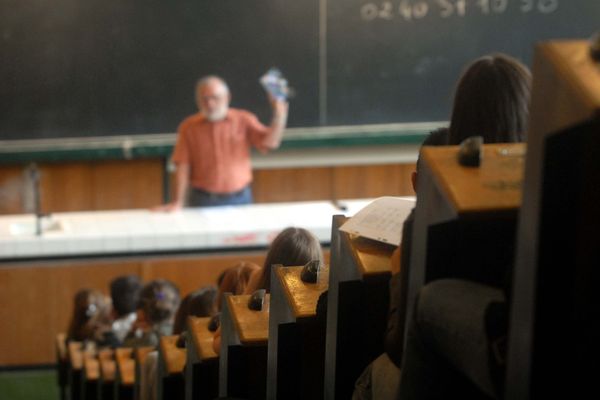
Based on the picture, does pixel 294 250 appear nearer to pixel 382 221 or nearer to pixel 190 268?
pixel 382 221

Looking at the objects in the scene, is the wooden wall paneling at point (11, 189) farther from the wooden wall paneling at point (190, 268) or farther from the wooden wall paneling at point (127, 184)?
the wooden wall paneling at point (190, 268)

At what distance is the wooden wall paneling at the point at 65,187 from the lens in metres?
6.41

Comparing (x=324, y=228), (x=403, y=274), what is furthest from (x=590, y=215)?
(x=324, y=228)

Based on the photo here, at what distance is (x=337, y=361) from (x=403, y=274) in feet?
1.20

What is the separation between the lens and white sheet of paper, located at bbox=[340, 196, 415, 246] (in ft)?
5.12

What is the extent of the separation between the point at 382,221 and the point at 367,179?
520 cm

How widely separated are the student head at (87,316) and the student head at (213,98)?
174cm

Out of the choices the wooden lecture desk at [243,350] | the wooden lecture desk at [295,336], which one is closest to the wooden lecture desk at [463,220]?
the wooden lecture desk at [295,336]

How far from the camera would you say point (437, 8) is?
6.56 meters

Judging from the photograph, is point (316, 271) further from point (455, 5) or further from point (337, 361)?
point (455, 5)

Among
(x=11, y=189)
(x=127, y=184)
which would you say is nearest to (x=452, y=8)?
(x=127, y=184)

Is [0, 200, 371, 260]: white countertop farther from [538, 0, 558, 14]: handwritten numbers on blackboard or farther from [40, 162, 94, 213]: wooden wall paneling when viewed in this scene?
[538, 0, 558, 14]: handwritten numbers on blackboard

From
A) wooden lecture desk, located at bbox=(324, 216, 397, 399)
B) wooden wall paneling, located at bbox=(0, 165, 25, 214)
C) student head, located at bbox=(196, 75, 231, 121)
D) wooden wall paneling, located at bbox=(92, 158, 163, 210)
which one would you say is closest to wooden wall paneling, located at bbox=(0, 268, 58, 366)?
Answer: wooden wall paneling, located at bbox=(0, 165, 25, 214)

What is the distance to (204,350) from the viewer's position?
94.7 inches
